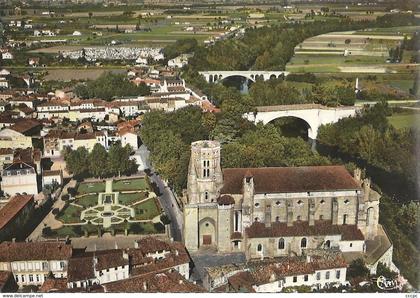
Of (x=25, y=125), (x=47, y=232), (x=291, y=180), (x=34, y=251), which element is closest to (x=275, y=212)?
(x=291, y=180)

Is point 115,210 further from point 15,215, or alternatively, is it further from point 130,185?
point 15,215

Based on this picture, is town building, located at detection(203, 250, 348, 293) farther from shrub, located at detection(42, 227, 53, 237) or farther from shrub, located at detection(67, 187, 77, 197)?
shrub, located at detection(67, 187, 77, 197)

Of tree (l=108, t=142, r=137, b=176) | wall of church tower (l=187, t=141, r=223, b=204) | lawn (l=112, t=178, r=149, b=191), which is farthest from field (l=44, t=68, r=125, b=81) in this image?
wall of church tower (l=187, t=141, r=223, b=204)

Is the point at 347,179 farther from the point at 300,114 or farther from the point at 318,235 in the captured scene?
the point at 300,114

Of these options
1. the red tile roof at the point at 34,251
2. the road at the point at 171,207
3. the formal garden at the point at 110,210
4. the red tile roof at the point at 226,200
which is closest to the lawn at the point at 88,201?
the formal garden at the point at 110,210

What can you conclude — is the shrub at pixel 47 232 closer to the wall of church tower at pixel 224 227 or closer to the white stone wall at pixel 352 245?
the wall of church tower at pixel 224 227

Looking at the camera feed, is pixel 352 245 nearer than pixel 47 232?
Yes
